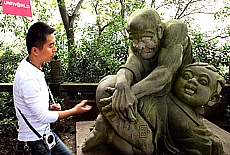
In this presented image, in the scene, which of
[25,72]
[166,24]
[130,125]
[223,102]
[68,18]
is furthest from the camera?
[68,18]

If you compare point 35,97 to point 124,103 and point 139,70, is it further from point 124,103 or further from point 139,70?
point 139,70

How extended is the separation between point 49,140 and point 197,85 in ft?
4.47

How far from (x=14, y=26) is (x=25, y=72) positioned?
4.21 metres

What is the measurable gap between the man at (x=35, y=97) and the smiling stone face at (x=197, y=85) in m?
1.01

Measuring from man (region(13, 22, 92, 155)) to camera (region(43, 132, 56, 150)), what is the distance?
22mm

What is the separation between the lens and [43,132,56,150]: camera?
6.39 feet

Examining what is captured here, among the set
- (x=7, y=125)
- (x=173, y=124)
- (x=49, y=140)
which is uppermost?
(x=49, y=140)

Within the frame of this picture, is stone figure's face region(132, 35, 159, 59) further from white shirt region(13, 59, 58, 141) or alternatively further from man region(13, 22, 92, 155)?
white shirt region(13, 59, 58, 141)

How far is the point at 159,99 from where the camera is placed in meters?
2.59

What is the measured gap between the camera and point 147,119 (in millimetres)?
2475

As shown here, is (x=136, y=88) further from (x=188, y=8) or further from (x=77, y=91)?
(x=188, y=8)

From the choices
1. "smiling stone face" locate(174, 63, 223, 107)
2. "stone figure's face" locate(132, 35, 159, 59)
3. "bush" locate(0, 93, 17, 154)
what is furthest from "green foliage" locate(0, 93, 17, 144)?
"smiling stone face" locate(174, 63, 223, 107)

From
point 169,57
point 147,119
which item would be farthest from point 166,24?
point 147,119

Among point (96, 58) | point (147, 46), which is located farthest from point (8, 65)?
point (147, 46)
